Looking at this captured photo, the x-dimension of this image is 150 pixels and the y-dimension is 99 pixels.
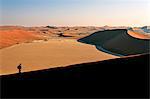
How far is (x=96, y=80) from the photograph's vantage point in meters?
7.76

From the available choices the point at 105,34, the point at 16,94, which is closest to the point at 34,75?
the point at 16,94

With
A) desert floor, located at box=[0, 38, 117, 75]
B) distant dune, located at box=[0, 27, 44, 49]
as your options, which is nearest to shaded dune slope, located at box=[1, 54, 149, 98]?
desert floor, located at box=[0, 38, 117, 75]

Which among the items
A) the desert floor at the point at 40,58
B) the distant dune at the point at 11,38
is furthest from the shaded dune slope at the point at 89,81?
the distant dune at the point at 11,38

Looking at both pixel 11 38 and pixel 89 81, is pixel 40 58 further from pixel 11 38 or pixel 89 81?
pixel 11 38

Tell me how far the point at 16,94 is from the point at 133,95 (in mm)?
3178

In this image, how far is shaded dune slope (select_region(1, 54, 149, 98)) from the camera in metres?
7.07

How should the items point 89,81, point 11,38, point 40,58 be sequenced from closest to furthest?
point 89,81, point 40,58, point 11,38

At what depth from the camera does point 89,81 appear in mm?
7766

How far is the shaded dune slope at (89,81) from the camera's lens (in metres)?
7.07

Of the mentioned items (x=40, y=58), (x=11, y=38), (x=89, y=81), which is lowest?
(x=89, y=81)

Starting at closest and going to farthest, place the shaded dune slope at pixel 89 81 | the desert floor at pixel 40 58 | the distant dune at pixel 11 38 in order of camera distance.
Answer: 1. the shaded dune slope at pixel 89 81
2. the desert floor at pixel 40 58
3. the distant dune at pixel 11 38

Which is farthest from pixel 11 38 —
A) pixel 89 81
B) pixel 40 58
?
pixel 89 81

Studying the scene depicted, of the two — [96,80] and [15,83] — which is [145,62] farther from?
[15,83]

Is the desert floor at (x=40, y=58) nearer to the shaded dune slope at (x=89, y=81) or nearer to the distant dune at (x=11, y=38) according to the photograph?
the distant dune at (x=11, y=38)
